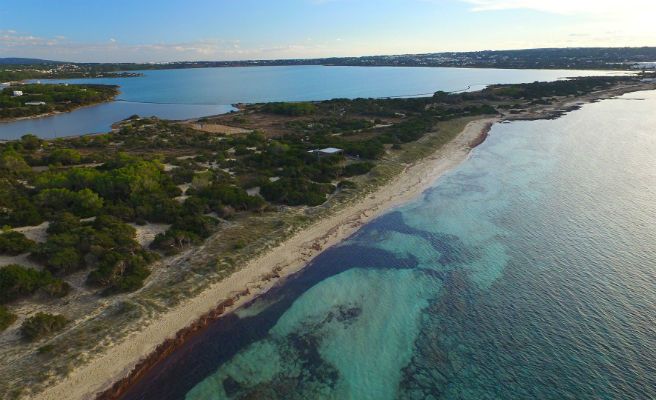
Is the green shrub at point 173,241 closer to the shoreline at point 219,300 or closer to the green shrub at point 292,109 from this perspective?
the shoreline at point 219,300

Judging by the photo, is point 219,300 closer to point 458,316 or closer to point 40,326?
point 40,326

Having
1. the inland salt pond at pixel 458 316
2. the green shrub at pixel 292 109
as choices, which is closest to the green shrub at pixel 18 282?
the inland salt pond at pixel 458 316

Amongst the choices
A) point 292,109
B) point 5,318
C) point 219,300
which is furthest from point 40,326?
point 292,109

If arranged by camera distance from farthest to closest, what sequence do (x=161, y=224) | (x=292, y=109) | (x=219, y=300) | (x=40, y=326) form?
(x=292, y=109) → (x=161, y=224) → (x=219, y=300) → (x=40, y=326)

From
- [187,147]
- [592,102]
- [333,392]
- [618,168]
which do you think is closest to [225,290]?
[333,392]

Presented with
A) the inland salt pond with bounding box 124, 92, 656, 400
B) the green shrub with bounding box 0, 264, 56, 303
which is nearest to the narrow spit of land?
the green shrub with bounding box 0, 264, 56, 303

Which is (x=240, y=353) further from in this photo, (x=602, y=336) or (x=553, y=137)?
(x=553, y=137)
